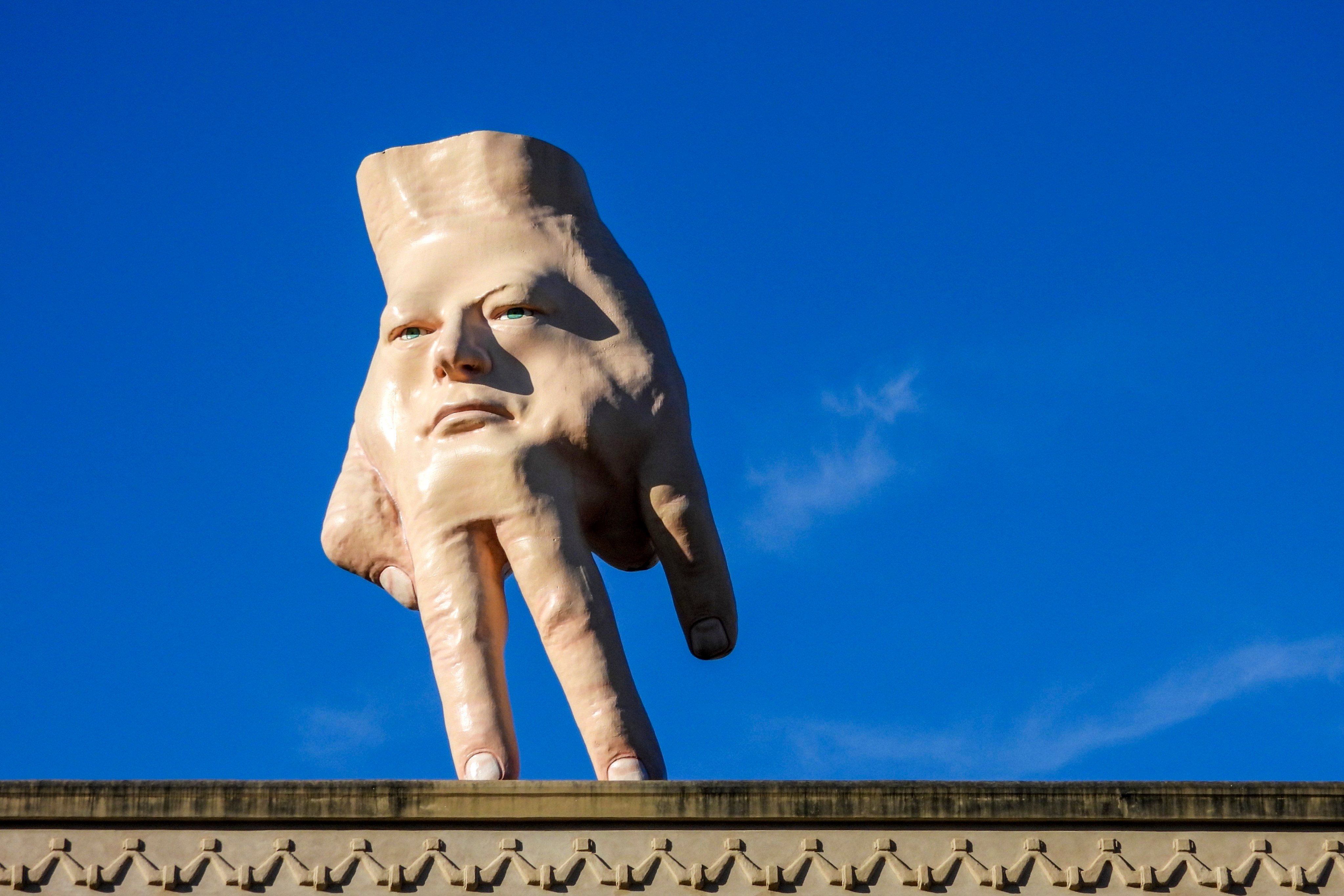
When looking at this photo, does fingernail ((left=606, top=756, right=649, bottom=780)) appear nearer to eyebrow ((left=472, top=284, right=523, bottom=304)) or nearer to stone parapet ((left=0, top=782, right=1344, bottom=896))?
stone parapet ((left=0, top=782, right=1344, bottom=896))

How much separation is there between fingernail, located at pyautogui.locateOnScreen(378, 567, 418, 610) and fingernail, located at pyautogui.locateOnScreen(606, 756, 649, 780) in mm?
2004

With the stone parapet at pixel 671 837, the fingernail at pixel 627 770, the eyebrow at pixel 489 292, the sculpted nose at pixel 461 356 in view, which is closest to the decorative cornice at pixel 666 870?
the stone parapet at pixel 671 837

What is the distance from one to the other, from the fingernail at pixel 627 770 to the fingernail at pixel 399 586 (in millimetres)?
2004

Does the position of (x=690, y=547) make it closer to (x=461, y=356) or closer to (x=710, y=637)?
(x=710, y=637)

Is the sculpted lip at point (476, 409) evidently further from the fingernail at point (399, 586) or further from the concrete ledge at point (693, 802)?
the concrete ledge at point (693, 802)

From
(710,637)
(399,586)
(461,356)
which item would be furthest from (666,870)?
(399,586)

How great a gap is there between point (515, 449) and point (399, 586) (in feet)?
4.53

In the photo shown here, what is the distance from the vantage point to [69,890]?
879 cm

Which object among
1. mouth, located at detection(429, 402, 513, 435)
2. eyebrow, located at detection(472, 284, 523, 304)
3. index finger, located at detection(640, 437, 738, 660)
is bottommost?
index finger, located at detection(640, 437, 738, 660)

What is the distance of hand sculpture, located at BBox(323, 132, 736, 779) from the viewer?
35.7 ft

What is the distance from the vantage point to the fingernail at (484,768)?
34.7 feet

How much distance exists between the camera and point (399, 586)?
1211 cm

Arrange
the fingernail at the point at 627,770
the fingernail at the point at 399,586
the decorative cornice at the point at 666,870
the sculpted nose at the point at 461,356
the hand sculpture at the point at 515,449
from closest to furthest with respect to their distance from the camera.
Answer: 1. the decorative cornice at the point at 666,870
2. the fingernail at the point at 627,770
3. the hand sculpture at the point at 515,449
4. the sculpted nose at the point at 461,356
5. the fingernail at the point at 399,586

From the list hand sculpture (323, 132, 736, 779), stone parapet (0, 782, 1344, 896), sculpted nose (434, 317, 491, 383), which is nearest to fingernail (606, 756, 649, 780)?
hand sculpture (323, 132, 736, 779)
